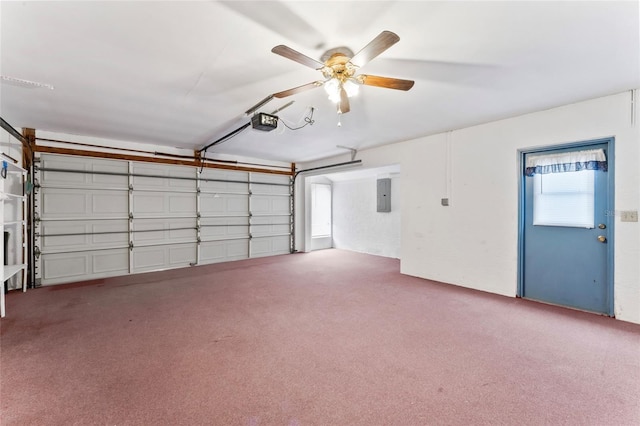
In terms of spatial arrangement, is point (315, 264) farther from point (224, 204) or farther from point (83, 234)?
point (83, 234)

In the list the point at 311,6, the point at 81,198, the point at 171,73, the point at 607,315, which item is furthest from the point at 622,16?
the point at 81,198

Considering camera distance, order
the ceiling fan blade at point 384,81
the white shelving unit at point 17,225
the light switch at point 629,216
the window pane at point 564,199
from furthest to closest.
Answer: the white shelving unit at point 17,225 < the window pane at point 564,199 < the light switch at point 629,216 < the ceiling fan blade at point 384,81

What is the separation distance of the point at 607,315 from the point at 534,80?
262cm

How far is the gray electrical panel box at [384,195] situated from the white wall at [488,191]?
1628mm

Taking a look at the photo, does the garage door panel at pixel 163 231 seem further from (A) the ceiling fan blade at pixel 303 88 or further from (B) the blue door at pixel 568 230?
(B) the blue door at pixel 568 230

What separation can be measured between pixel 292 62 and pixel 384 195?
5.01 meters

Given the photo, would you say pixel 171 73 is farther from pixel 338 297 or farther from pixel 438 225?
pixel 438 225

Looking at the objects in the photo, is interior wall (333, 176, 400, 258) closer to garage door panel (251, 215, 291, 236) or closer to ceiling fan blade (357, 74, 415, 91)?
garage door panel (251, 215, 291, 236)

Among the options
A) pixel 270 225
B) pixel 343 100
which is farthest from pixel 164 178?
pixel 343 100

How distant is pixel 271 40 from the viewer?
75.7 inches

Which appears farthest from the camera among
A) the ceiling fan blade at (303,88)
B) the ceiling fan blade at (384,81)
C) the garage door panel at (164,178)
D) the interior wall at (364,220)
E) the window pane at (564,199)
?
the interior wall at (364,220)

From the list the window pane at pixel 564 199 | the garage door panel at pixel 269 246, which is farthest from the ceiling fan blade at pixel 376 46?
the garage door panel at pixel 269 246

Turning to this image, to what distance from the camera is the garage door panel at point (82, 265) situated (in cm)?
424

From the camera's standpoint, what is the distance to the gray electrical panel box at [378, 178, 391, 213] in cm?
675
